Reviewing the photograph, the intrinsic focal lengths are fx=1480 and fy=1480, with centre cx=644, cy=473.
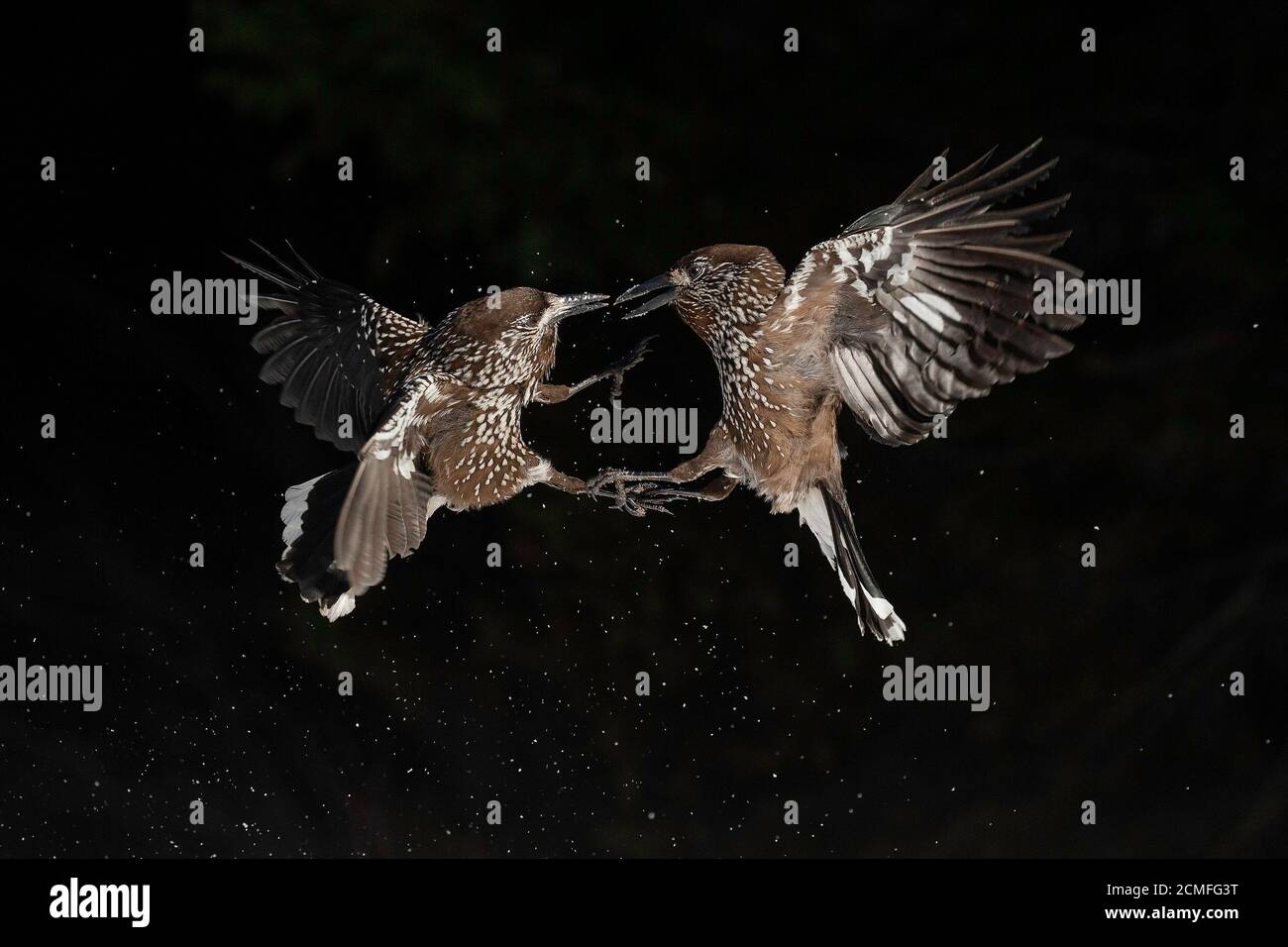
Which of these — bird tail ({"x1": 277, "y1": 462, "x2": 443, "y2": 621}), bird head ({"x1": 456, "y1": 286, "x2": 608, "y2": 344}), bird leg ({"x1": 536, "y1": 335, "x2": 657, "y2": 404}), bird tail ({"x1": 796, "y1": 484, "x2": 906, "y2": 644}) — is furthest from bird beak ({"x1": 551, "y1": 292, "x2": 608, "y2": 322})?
bird tail ({"x1": 796, "y1": 484, "x2": 906, "y2": 644})

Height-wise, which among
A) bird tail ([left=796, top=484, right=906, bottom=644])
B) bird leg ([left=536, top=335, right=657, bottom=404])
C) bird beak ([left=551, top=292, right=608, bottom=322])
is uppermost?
bird beak ([left=551, top=292, right=608, bottom=322])

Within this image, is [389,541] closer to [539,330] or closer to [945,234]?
[539,330]

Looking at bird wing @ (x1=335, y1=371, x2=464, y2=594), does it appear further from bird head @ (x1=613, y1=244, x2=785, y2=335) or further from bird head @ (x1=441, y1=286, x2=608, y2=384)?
bird head @ (x1=613, y1=244, x2=785, y2=335)

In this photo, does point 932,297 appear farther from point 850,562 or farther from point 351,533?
point 351,533

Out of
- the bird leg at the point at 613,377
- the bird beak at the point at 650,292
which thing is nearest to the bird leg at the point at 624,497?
the bird leg at the point at 613,377

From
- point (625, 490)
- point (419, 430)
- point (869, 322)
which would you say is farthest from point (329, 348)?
point (869, 322)

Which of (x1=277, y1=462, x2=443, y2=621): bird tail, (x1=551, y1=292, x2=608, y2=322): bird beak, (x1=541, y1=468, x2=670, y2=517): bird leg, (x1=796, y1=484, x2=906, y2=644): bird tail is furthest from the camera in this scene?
(x1=796, y1=484, x2=906, y2=644): bird tail
